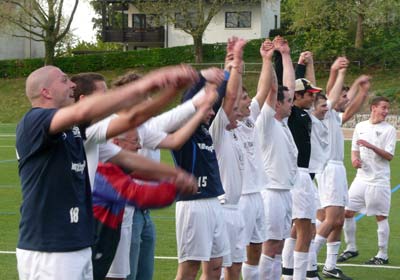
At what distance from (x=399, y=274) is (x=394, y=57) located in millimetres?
41613

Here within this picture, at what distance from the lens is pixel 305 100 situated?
10.1 meters

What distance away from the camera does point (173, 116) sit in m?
6.69

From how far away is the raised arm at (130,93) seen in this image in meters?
4.42

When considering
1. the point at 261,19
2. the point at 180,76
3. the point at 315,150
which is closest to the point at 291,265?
the point at 315,150

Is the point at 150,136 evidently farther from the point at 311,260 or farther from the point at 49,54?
the point at 49,54

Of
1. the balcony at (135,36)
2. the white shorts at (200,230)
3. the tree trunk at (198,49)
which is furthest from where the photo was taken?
the balcony at (135,36)

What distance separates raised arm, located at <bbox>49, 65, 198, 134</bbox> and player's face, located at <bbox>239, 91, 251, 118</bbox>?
3593 mm

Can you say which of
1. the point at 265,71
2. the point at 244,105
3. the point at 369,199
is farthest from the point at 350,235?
the point at 244,105

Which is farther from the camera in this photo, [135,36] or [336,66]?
[135,36]

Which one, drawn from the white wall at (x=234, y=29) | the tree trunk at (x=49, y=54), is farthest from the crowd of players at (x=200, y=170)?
the white wall at (x=234, y=29)

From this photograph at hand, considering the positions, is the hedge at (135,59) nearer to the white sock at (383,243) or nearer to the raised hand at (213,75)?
the white sock at (383,243)

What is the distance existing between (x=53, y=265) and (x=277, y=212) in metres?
4.08

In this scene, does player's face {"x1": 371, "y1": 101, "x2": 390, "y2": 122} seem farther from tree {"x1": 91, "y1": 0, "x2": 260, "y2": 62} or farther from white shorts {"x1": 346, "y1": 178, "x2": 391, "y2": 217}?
tree {"x1": 91, "y1": 0, "x2": 260, "y2": 62}

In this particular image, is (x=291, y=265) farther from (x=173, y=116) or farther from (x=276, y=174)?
(x=173, y=116)
